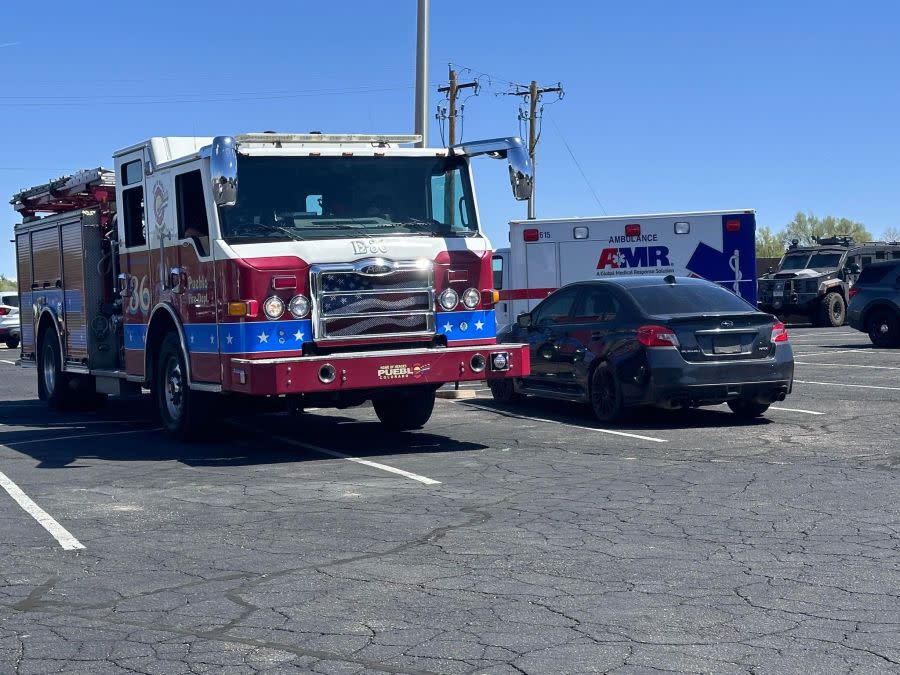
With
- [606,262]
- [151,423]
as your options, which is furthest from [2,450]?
[606,262]

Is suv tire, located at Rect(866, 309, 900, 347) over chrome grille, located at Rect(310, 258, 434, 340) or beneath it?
beneath

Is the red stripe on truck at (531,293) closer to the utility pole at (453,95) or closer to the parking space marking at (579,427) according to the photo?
the parking space marking at (579,427)

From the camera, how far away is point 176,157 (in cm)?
1270

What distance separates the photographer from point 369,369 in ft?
36.4

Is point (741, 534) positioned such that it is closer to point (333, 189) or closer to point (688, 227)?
point (333, 189)

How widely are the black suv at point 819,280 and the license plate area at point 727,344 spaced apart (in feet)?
76.7

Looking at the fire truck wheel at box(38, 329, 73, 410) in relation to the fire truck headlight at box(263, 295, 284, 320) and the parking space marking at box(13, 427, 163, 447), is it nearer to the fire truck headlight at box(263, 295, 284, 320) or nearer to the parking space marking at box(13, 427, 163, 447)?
the parking space marking at box(13, 427, 163, 447)

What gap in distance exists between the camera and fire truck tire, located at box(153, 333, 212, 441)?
12172 millimetres

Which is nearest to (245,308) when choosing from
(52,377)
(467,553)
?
A: (467,553)

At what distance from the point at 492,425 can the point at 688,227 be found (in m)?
8.40

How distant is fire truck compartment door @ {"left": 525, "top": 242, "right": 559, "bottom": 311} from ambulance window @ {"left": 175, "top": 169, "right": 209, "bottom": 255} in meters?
9.63

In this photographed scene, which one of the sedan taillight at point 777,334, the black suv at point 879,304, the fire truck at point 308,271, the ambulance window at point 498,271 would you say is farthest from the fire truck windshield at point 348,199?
the black suv at point 879,304

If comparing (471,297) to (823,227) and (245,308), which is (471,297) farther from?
(823,227)

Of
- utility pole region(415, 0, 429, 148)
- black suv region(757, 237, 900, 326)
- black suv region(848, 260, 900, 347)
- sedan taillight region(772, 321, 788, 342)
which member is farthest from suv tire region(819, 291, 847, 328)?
sedan taillight region(772, 321, 788, 342)
